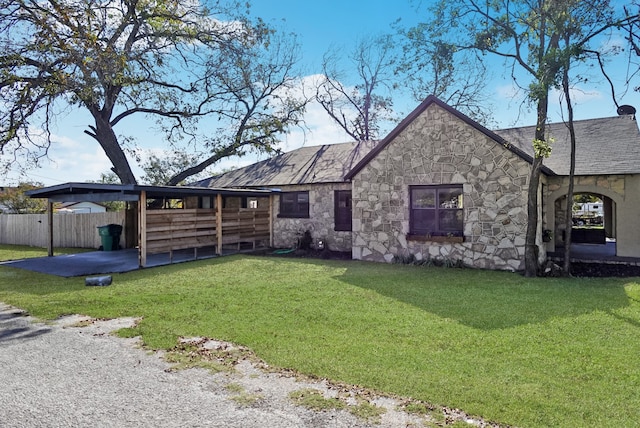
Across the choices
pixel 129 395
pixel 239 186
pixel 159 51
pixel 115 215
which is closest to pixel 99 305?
pixel 129 395

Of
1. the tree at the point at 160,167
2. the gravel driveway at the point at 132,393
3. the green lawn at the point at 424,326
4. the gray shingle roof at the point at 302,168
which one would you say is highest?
the tree at the point at 160,167

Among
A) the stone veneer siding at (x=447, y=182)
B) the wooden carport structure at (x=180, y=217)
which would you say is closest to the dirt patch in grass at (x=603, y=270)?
the stone veneer siding at (x=447, y=182)

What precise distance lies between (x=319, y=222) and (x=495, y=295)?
8.38 m

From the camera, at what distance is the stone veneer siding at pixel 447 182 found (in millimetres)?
10508

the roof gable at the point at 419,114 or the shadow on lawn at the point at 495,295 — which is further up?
the roof gable at the point at 419,114

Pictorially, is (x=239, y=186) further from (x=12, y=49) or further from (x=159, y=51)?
(x=12, y=49)

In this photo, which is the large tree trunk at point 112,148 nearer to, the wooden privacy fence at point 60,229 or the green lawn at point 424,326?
the wooden privacy fence at point 60,229

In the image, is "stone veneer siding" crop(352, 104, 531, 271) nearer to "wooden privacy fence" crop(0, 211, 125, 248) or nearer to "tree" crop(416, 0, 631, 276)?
"tree" crop(416, 0, 631, 276)

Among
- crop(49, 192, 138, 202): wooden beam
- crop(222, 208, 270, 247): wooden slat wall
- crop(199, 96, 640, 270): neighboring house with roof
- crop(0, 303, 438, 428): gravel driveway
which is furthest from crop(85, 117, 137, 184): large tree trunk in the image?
crop(0, 303, 438, 428): gravel driveway

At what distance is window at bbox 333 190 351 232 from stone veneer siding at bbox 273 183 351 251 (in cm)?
13

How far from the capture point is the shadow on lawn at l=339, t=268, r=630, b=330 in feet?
20.5

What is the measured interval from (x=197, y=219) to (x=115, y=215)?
6472 millimetres

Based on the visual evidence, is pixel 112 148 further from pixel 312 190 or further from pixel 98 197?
pixel 312 190

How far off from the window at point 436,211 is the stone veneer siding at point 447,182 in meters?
0.24
